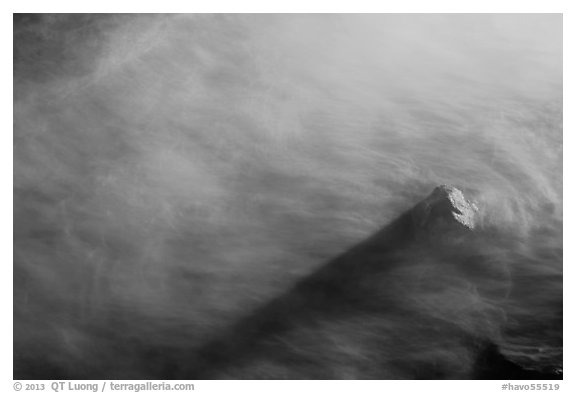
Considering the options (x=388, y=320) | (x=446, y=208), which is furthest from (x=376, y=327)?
(x=446, y=208)

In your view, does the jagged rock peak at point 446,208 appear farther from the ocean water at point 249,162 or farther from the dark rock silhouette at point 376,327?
the ocean water at point 249,162

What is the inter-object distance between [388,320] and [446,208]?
95cm

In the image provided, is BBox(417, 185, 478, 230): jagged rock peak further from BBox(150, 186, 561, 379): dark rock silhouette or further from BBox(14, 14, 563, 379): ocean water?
BBox(14, 14, 563, 379): ocean water

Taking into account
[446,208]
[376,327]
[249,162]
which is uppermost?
[249,162]

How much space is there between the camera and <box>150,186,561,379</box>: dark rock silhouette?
3.61 meters

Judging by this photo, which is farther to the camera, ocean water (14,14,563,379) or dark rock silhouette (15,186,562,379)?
ocean water (14,14,563,379)

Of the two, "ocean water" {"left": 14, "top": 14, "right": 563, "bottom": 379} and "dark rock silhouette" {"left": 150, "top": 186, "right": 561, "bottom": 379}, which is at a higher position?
"ocean water" {"left": 14, "top": 14, "right": 563, "bottom": 379}

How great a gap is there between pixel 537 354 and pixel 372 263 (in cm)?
135

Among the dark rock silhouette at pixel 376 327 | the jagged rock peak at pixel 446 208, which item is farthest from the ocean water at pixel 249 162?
the jagged rock peak at pixel 446 208

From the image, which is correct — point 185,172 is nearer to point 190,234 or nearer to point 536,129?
point 190,234

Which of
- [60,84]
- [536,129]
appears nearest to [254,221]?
[60,84]

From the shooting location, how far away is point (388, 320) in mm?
3701

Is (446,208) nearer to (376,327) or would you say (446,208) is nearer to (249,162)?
(376,327)

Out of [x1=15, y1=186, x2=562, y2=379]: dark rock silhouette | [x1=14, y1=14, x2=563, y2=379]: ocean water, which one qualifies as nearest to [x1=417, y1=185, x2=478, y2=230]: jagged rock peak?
[x1=15, y1=186, x2=562, y2=379]: dark rock silhouette
